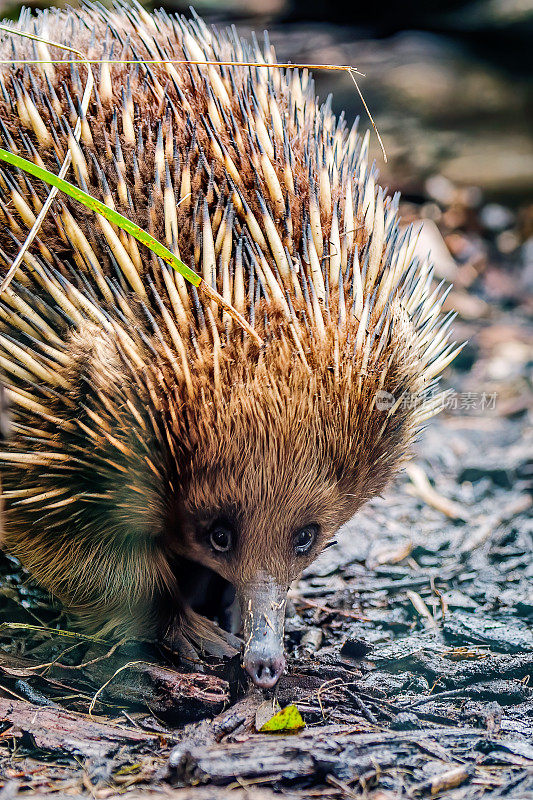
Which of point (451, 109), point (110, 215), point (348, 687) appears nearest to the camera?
point (110, 215)

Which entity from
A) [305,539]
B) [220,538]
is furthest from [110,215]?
[305,539]

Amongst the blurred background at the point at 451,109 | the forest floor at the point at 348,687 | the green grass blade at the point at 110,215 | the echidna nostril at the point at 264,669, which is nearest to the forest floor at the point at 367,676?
the forest floor at the point at 348,687

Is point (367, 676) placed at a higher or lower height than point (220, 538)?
lower

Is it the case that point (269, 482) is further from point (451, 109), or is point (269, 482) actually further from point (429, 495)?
point (451, 109)

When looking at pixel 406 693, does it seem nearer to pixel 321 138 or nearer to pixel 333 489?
pixel 333 489

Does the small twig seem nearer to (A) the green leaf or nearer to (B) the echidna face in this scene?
(B) the echidna face

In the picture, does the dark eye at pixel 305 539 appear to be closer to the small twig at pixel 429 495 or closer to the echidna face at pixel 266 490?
the echidna face at pixel 266 490

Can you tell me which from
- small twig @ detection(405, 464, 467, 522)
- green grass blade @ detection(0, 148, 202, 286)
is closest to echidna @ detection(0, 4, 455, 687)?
green grass blade @ detection(0, 148, 202, 286)
